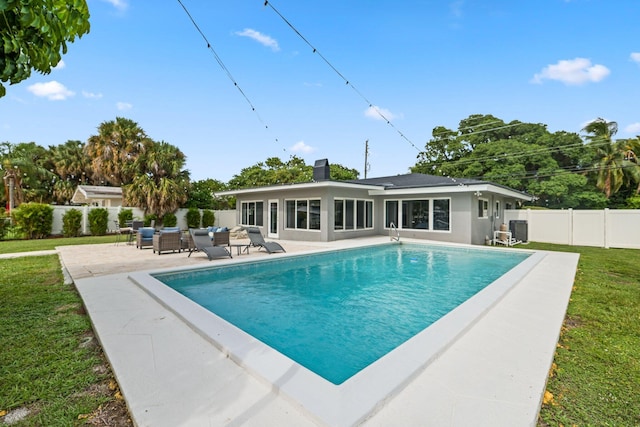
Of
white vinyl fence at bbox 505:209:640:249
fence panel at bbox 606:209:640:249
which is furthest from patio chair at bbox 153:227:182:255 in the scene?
fence panel at bbox 606:209:640:249

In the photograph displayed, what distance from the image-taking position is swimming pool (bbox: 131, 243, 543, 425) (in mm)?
2391

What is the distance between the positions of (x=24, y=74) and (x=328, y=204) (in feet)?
42.6

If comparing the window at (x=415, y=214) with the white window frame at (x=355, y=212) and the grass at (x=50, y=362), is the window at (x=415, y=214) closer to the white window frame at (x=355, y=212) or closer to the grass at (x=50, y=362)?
the white window frame at (x=355, y=212)

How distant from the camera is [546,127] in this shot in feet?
109

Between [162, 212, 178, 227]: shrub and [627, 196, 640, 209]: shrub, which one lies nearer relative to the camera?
[162, 212, 178, 227]: shrub

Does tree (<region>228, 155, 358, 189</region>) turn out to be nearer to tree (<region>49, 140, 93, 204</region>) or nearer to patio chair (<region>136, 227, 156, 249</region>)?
tree (<region>49, 140, 93, 204</region>)

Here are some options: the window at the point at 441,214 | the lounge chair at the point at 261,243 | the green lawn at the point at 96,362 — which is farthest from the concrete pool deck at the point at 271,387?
the window at the point at 441,214

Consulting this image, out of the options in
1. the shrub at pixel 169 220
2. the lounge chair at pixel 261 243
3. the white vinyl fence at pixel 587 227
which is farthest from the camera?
the shrub at pixel 169 220

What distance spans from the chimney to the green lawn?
11.4 meters

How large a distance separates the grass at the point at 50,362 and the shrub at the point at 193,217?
53.7 feet

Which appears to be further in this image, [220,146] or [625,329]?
[220,146]

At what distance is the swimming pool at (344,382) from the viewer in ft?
7.84

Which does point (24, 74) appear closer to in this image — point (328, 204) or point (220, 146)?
point (328, 204)

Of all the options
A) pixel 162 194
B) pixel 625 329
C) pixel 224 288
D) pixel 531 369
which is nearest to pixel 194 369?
pixel 531 369
